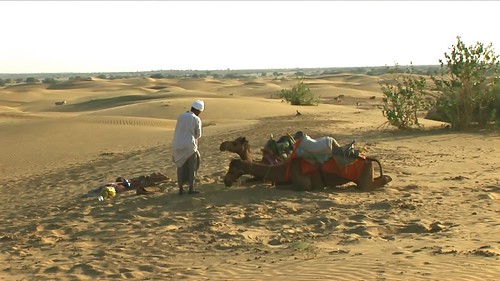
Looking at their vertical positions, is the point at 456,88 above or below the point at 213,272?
above

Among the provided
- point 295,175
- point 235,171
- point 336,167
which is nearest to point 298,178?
point 295,175

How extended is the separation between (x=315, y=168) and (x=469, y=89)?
30.6ft

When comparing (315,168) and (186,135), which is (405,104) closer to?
(315,168)

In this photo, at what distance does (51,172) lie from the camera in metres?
15.3

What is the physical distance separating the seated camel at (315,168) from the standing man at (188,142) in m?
0.56

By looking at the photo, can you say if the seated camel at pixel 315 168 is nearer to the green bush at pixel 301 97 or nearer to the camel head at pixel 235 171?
the camel head at pixel 235 171

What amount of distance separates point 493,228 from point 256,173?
11.4 feet

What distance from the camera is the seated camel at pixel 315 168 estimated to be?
961cm

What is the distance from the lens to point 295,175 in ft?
32.3

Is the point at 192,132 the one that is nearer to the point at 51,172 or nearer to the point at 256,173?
the point at 256,173

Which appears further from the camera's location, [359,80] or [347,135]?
[359,80]

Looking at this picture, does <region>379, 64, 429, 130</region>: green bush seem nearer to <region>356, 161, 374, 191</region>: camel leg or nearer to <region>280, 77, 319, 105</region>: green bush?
<region>356, 161, 374, 191</region>: camel leg

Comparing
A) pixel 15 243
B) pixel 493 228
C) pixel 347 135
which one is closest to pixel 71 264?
pixel 15 243

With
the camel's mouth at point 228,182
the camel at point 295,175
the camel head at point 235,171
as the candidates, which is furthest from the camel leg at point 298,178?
the camel's mouth at point 228,182
